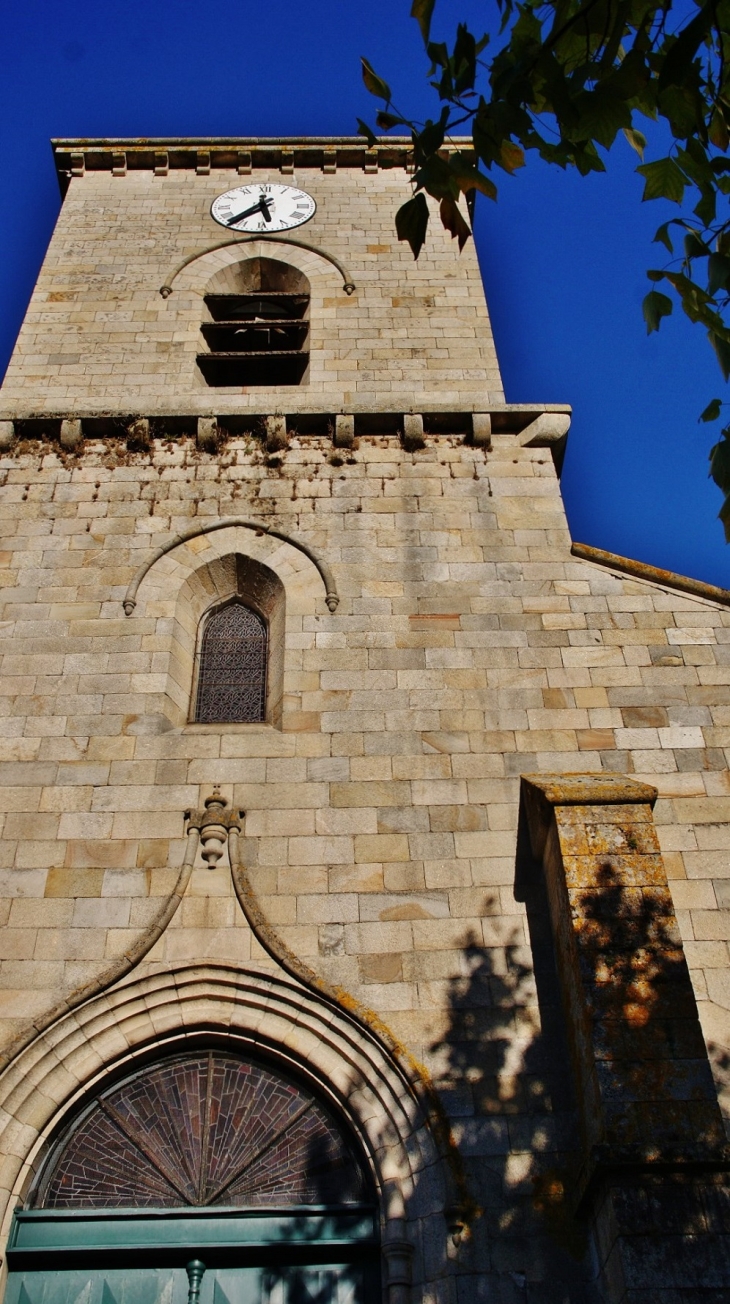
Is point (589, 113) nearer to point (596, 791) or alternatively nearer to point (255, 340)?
point (596, 791)

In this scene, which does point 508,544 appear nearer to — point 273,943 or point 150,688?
point 150,688

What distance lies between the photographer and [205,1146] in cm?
706

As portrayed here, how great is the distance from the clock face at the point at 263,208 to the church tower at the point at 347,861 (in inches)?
145

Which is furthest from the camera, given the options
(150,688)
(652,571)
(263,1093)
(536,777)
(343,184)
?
(343,184)

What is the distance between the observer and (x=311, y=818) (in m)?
8.14

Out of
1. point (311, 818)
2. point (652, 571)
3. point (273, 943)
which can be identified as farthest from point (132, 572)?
point (652, 571)

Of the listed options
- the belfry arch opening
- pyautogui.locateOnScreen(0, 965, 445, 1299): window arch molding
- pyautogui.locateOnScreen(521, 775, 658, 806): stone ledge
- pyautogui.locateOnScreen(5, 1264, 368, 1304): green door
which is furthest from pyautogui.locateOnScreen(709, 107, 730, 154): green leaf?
the belfry arch opening

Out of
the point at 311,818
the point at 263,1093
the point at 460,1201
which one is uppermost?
the point at 311,818

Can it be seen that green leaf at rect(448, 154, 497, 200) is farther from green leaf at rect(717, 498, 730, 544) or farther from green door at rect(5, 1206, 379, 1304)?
green door at rect(5, 1206, 379, 1304)

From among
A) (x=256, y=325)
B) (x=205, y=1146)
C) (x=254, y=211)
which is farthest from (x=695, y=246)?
(x=254, y=211)

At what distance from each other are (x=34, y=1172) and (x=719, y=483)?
5420 mm

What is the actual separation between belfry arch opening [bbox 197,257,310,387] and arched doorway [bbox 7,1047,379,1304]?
797 cm

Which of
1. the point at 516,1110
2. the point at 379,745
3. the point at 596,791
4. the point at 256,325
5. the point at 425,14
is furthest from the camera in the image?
the point at 256,325

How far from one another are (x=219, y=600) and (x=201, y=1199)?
16.2 feet
